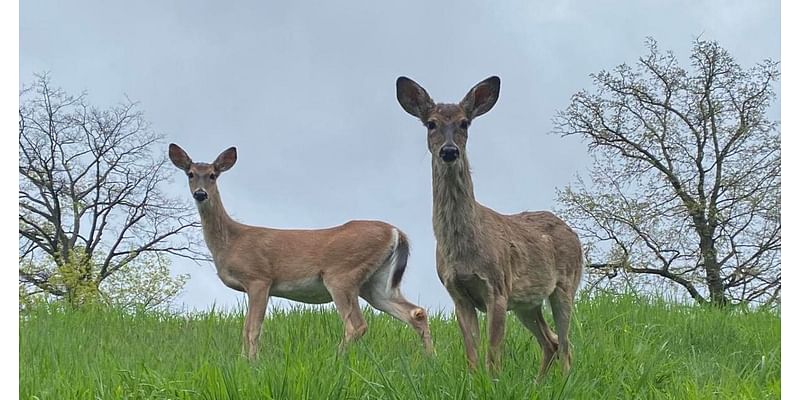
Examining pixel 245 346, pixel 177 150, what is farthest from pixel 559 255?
pixel 177 150

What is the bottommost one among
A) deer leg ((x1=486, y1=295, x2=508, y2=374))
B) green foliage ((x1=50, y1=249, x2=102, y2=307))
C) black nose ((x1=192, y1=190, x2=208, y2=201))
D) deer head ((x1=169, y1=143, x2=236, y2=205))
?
deer leg ((x1=486, y1=295, x2=508, y2=374))

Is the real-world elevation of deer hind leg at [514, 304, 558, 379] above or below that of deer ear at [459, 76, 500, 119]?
below

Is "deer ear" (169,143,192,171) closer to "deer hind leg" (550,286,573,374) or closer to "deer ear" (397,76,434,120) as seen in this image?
"deer ear" (397,76,434,120)

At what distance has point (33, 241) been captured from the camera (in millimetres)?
15461

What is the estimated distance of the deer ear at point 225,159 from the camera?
972 centimetres

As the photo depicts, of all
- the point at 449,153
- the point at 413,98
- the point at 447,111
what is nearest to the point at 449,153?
the point at 449,153

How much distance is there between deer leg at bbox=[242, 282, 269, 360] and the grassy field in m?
0.14

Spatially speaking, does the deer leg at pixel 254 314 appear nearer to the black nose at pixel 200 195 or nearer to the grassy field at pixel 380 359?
the grassy field at pixel 380 359

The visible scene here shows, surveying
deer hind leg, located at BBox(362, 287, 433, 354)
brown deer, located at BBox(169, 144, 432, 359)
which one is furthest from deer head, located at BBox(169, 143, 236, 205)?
deer hind leg, located at BBox(362, 287, 433, 354)

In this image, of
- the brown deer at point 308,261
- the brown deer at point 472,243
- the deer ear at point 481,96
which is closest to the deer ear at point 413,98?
the brown deer at point 472,243

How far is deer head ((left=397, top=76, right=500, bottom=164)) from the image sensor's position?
5.92m

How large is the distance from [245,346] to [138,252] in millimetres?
7211

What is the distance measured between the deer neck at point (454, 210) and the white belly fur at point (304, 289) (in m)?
3.19
